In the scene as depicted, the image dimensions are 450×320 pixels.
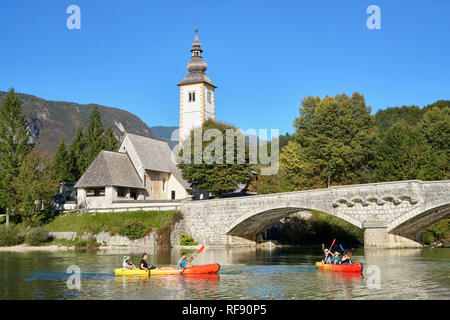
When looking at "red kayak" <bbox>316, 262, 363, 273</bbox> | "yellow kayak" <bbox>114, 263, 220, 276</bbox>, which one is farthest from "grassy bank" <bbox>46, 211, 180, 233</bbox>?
"red kayak" <bbox>316, 262, 363, 273</bbox>

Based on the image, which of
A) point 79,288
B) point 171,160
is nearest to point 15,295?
point 79,288

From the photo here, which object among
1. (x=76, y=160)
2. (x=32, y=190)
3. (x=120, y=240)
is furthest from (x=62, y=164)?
(x=120, y=240)

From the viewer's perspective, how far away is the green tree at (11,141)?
5900 cm

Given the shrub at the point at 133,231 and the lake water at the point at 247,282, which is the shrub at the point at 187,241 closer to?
the shrub at the point at 133,231

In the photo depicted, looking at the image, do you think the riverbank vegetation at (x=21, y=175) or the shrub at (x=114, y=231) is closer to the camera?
the shrub at (x=114, y=231)

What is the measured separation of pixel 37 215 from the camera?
196 ft

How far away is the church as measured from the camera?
61.5m

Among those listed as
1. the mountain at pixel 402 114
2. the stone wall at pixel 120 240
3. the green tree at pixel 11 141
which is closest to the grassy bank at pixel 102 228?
the stone wall at pixel 120 240

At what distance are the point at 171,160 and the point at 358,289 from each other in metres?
55.7

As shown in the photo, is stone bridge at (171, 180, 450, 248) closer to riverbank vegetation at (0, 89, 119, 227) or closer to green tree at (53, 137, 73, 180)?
riverbank vegetation at (0, 89, 119, 227)

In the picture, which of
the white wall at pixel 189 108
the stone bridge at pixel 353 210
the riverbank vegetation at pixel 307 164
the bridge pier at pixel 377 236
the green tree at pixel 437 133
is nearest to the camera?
the stone bridge at pixel 353 210

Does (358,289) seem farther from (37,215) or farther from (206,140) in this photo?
(37,215)

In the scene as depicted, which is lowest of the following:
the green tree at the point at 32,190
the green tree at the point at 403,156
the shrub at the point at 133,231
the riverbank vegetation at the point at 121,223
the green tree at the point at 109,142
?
the shrub at the point at 133,231

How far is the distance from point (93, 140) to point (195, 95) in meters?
18.4
